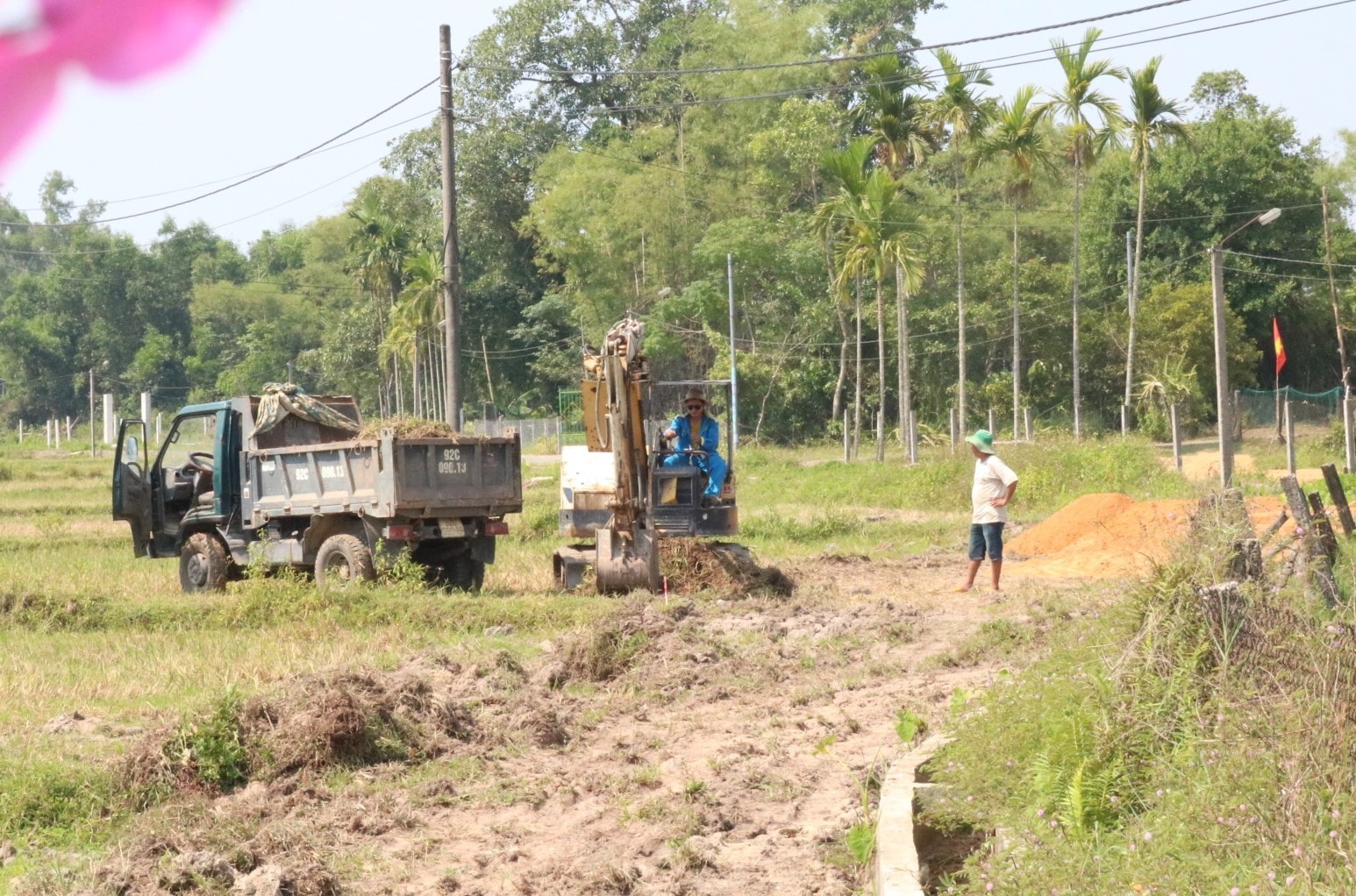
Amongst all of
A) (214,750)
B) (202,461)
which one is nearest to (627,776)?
(214,750)

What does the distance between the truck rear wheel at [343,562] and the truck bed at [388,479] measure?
36 centimetres

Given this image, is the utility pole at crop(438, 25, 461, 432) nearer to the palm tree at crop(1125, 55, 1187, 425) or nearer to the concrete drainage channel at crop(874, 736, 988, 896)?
the concrete drainage channel at crop(874, 736, 988, 896)

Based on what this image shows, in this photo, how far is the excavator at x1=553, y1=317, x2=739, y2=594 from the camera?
15.8 m

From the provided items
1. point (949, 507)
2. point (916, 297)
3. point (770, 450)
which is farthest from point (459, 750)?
point (916, 297)

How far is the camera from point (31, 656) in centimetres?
1269

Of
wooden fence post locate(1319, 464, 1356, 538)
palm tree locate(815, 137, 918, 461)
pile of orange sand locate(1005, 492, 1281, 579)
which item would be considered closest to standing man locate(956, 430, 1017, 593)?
pile of orange sand locate(1005, 492, 1281, 579)

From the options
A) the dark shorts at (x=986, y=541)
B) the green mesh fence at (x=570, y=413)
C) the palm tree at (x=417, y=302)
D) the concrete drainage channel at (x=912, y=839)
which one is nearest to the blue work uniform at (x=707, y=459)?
the dark shorts at (x=986, y=541)

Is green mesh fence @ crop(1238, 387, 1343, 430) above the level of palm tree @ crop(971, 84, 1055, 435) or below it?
below

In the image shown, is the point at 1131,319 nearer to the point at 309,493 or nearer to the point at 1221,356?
the point at 1221,356

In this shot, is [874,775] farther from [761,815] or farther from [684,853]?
[684,853]

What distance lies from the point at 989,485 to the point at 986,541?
31.0 inches

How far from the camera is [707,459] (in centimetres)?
1644

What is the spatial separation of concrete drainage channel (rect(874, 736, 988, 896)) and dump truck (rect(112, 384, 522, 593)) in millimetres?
8884

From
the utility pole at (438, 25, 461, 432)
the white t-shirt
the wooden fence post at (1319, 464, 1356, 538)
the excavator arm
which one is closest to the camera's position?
the utility pole at (438, 25, 461, 432)
